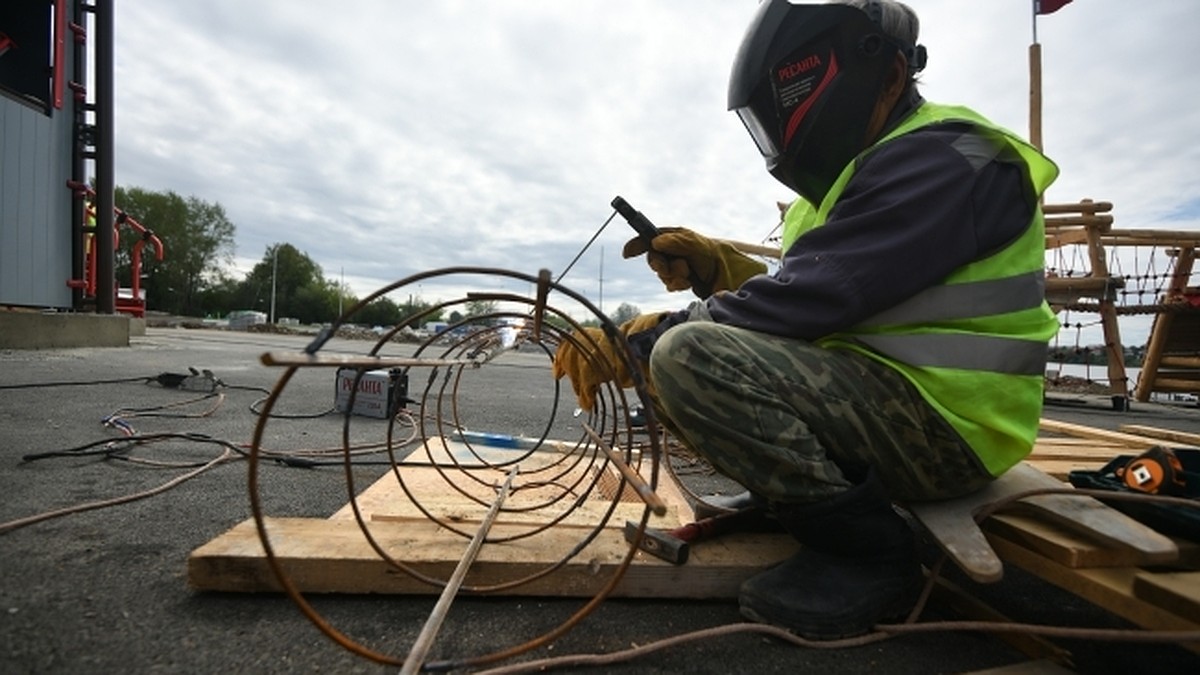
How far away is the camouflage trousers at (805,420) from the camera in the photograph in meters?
1.26

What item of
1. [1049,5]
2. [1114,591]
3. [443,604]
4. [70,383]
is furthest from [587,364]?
[1049,5]

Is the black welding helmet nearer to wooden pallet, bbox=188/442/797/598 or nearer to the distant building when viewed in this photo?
wooden pallet, bbox=188/442/797/598

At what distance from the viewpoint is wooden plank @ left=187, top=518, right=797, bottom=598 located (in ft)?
4.06

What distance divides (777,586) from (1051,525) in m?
0.60

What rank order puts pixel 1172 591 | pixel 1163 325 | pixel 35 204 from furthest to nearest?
pixel 1163 325, pixel 35 204, pixel 1172 591

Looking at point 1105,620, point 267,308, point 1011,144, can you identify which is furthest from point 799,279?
point 267,308

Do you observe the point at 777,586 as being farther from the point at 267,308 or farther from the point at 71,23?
the point at 267,308

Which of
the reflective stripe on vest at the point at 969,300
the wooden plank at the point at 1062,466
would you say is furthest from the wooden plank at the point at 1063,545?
the wooden plank at the point at 1062,466

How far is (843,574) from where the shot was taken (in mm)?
1274

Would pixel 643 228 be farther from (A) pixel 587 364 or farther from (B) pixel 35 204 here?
(B) pixel 35 204

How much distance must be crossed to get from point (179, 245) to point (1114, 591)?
68.5 metres

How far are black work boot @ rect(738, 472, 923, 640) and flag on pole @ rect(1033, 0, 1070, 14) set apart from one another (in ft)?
28.5

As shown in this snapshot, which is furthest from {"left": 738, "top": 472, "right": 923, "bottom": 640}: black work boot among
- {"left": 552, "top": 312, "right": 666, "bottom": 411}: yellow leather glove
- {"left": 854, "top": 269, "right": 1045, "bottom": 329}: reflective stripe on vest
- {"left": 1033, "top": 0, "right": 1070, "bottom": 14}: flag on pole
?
{"left": 1033, "top": 0, "right": 1070, "bottom": 14}: flag on pole

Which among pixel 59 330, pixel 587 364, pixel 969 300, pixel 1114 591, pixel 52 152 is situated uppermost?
pixel 52 152
